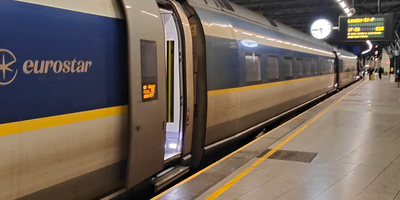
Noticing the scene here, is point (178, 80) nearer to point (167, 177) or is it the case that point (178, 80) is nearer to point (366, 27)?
point (167, 177)

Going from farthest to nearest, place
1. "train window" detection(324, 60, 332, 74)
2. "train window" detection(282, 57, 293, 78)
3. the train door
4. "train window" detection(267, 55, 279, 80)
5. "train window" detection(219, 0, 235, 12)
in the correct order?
"train window" detection(324, 60, 332, 74) < "train window" detection(282, 57, 293, 78) < "train window" detection(267, 55, 279, 80) < "train window" detection(219, 0, 235, 12) < the train door

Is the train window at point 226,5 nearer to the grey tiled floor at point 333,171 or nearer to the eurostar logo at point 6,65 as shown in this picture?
the grey tiled floor at point 333,171

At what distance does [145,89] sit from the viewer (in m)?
4.06

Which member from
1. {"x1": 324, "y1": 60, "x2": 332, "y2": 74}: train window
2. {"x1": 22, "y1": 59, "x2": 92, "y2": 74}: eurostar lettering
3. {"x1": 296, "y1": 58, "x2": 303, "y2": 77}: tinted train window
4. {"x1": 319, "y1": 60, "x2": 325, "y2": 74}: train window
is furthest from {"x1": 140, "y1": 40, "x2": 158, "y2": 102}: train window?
{"x1": 324, "y1": 60, "x2": 332, "y2": 74}: train window

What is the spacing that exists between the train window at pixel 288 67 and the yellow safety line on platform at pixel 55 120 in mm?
7568

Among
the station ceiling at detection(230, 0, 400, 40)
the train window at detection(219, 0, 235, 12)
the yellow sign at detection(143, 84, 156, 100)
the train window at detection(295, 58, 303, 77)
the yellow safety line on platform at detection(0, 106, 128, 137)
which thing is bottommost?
the yellow safety line on platform at detection(0, 106, 128, 137)

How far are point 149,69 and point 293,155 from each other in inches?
129

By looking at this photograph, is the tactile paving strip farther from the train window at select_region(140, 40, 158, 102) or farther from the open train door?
the train window at select_region(140, 40, 158, 102)

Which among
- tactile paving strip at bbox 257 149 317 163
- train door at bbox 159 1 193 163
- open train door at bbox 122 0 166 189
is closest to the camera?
open train door at bbox 122 0 166 189

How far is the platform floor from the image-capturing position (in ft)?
14.2

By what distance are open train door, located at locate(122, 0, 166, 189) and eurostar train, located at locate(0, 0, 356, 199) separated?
0.04 ft

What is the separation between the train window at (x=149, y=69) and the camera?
403cm

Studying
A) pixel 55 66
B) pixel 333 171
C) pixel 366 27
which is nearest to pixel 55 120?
pixel 55 66

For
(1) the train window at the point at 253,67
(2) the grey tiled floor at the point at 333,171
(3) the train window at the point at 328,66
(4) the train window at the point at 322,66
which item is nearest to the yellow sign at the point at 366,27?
(3) the train window at the point at 328,66
